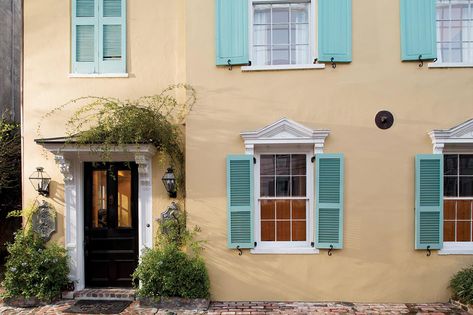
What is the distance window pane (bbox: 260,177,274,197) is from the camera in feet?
20.3

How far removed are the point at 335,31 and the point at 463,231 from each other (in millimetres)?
4180

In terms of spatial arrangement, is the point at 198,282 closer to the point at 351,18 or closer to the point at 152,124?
the point at 152,124

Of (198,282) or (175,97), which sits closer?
(198,282)

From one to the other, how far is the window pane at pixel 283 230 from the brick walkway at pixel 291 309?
42.9 inches

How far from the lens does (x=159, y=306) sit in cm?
571

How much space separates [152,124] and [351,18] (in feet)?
12.8

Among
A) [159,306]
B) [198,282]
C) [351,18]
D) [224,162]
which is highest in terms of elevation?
[351,18]

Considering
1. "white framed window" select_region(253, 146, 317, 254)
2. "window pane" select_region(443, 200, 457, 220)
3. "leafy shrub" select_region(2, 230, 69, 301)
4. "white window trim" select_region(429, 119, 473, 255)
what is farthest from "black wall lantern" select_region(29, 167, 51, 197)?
"window pane" select_region(443, 200, 457, 220)

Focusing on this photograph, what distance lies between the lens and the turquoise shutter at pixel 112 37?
648 cm

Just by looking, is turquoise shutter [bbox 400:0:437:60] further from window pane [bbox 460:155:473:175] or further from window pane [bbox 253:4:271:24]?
window pane [bbox 253:4:271:24]

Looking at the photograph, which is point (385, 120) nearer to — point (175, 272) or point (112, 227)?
point (175, 272)

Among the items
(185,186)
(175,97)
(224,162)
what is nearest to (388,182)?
Result: (224,162)

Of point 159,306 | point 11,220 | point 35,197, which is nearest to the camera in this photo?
point 159,306

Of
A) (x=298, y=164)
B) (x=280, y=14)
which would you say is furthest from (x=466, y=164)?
(x=280, y=14)
